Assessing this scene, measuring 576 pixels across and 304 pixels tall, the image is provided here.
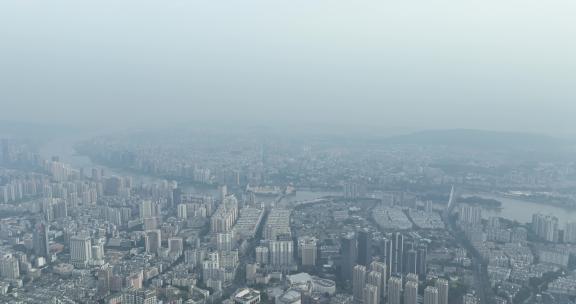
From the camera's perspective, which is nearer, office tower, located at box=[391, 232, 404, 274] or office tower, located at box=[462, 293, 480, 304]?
office tower, located at box=[462, 293, 480, 304]

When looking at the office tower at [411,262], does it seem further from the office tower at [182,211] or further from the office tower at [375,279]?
the office tower at [182,211]

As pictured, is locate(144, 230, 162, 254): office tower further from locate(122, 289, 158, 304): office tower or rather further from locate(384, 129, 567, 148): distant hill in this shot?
locate(384, 129, 567, 148): distant hill

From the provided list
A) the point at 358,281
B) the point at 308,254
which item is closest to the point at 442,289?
the point at 358,281

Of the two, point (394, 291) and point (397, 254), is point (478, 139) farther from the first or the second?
point (394, 291)

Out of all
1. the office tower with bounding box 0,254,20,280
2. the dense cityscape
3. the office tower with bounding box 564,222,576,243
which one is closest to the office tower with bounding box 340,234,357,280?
the dense cityscape

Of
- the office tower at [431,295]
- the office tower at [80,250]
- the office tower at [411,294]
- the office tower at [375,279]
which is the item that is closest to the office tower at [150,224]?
the office tower at [80,250]

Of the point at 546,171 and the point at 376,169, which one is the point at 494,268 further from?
the point at 376,169

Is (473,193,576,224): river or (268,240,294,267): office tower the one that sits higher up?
(473,193,576,224): river
